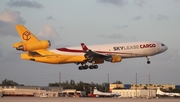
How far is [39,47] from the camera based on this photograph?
9519 centimetres

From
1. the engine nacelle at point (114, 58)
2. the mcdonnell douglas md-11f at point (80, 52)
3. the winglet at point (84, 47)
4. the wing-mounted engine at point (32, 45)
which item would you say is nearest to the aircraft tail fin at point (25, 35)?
the mcdonnell douglas md-11f at point (80, 52)

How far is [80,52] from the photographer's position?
98.1 metres

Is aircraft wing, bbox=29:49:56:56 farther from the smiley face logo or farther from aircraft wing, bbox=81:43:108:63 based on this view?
aircraft wing, bbox=81:43:108:63

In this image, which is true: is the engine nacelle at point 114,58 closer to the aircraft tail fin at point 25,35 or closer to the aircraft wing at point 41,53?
the aircraft wing at point 41,53

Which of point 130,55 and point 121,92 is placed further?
point 121,92

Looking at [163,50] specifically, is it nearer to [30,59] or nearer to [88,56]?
[88,56]

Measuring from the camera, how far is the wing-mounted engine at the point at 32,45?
92562mm

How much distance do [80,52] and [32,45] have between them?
37.7ft

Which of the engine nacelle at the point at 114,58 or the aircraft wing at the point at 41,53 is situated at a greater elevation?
the aircraft wing at the point at 41,53

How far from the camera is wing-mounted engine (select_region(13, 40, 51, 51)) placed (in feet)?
304

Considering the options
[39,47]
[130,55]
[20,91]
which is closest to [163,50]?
[130,55]

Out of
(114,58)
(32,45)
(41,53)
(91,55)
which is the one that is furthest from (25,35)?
(114,58)

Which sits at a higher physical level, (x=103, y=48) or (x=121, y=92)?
→ (x=103, y=48)

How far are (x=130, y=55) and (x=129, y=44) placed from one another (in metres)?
2.67
